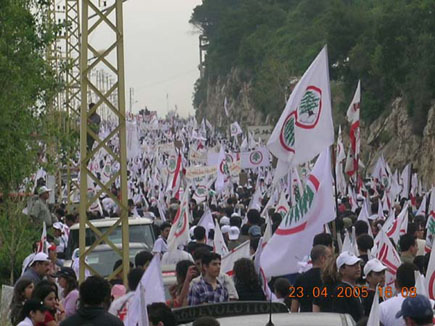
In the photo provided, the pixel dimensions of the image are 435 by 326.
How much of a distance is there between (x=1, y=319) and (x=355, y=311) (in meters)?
4.86

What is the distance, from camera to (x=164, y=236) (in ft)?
57.8

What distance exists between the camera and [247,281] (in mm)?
11055

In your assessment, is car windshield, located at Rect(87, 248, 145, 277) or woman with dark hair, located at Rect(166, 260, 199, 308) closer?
woman with dark hair, located at Rect(166, 260, 199, 308)

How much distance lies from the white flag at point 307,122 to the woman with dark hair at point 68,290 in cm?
236

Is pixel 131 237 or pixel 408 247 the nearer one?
pixel 408 247

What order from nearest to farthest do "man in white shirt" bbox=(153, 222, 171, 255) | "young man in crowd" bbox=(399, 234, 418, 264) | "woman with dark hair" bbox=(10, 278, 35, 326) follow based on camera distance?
"woman with dark hair" bbox=(10, 278, 35, 326)
"young man in crowd" bbox=(399, 234, 418, 264)
"man in white shirt" bbox=(153, 222, 171, 255)

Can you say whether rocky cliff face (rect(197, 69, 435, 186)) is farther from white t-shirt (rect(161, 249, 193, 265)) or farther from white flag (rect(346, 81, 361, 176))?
white t-shirt (rect(161, 249, 193, 265))

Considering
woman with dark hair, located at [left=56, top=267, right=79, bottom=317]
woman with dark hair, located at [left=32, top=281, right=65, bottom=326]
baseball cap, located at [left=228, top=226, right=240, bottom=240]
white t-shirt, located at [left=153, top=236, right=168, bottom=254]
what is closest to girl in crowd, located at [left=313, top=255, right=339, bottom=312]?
woman with dark hair, located at [left=32, top=281, right=65, bottom=326]

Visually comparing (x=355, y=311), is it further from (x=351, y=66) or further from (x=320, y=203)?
(x=351, y=66)

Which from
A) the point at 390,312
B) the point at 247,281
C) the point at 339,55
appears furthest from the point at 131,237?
the point at 339,55

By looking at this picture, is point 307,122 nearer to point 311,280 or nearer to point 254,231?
point 311,280
